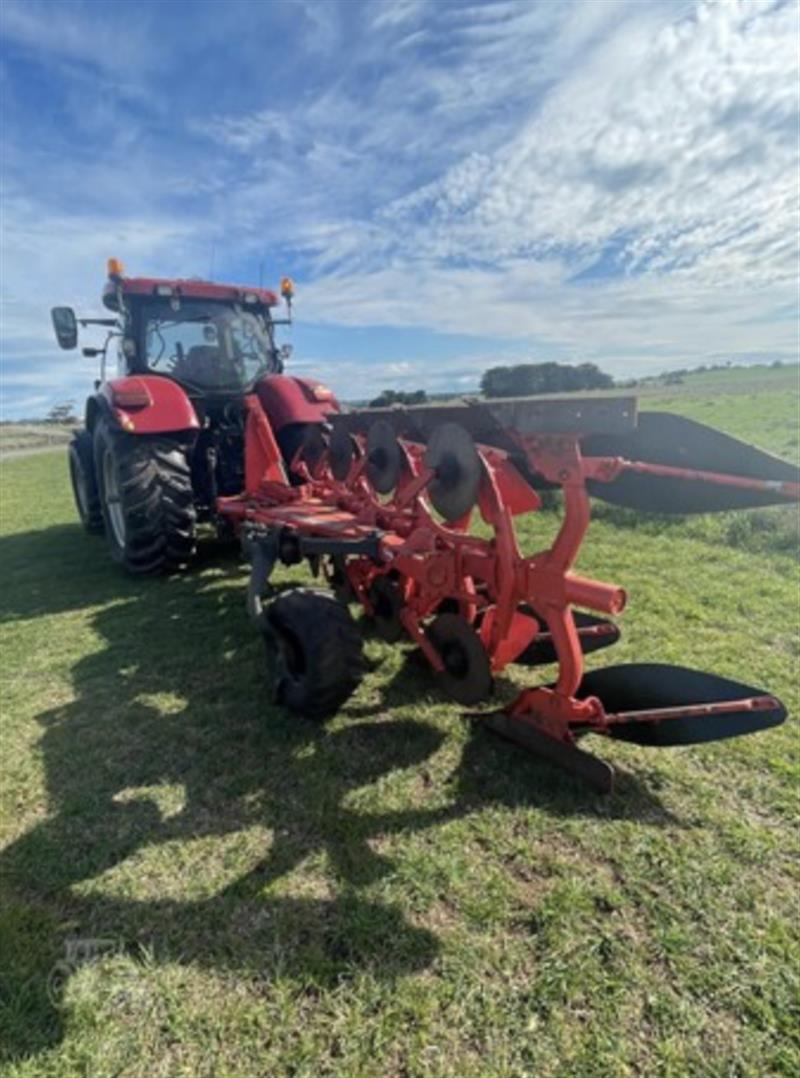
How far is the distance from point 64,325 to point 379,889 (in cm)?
627

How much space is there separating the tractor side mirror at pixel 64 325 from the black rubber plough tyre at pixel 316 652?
484 centimetres

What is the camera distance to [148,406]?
209 inches

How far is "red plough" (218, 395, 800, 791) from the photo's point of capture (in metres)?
2.46

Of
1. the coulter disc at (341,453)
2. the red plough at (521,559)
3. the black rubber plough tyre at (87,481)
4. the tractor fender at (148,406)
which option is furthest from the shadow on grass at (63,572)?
the red plough at (521,559)

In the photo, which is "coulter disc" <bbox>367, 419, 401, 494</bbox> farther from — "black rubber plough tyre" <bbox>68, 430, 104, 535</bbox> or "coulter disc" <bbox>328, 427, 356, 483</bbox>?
"black rubber plough tyre" <bbox>68, 430, 104, 535</bbox>

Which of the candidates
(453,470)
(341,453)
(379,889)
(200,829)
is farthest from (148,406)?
(379,889)

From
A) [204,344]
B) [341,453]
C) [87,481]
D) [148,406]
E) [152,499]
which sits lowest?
[87,481]

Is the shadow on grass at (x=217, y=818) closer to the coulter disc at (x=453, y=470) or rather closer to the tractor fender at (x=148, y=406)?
the coulter disc at (x=453, y=470)

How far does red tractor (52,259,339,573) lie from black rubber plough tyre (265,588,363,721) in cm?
251

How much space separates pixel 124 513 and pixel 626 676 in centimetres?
391

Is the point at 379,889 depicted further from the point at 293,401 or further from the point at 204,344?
the point at 204,344

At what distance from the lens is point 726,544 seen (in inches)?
247

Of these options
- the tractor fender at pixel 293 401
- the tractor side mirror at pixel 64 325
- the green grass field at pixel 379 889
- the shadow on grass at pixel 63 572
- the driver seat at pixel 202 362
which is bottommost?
the shadow on grass at pixel 63 572

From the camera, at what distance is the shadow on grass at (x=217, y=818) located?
75.3 inches
